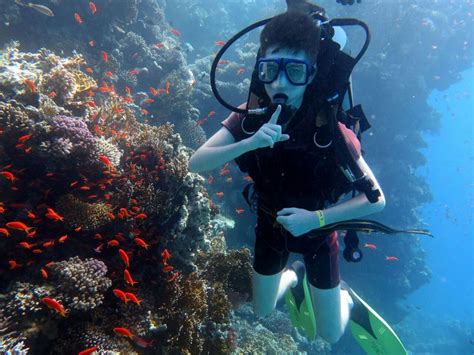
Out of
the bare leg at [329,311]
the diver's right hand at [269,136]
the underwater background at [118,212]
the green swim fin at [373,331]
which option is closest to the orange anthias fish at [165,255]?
the underwater background at [118,212]

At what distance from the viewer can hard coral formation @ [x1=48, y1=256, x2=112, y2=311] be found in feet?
11.2

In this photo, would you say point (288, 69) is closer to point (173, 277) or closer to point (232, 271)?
point (173, 277)

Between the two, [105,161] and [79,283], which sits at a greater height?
[105,161]

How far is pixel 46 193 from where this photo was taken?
14.3 feet

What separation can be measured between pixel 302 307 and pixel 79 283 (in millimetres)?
3513

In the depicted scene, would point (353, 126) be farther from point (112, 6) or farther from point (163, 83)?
point (112, 6)

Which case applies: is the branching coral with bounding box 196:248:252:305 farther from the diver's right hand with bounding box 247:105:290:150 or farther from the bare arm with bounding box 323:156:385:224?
the diver's right hand with bounding box 247:105:290:150

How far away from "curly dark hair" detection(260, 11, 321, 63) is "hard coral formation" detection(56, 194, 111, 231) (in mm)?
3092

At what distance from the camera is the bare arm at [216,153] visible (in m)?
2.92

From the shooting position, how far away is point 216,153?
309 centimetres

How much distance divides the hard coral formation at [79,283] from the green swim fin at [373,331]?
425 centimetres

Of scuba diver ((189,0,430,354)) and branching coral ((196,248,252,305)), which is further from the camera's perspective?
branching coral ((196,248,252,305))

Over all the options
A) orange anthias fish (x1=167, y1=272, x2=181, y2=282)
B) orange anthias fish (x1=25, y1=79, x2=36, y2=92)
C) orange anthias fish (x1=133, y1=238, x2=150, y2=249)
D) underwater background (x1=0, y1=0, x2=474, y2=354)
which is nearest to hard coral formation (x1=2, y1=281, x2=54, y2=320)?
underwater background (x1=0, y1=0, x2=474, y2=354)

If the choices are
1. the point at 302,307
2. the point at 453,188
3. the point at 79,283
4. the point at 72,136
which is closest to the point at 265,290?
the point at 302,307
